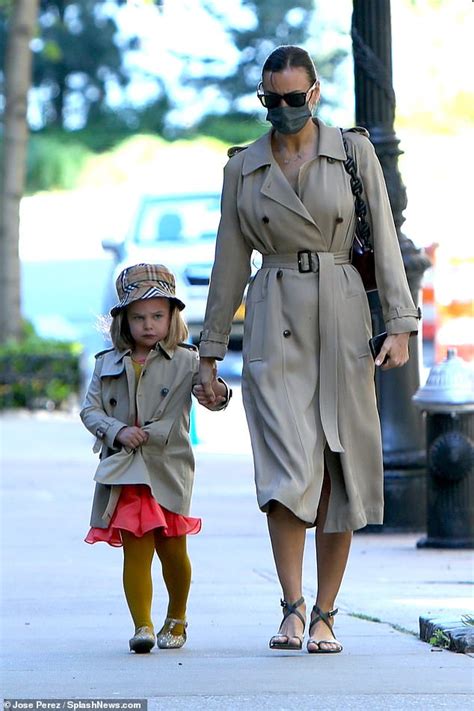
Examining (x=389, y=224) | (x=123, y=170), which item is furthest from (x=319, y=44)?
(x=389, y=224)

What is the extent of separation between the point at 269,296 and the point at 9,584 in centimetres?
258

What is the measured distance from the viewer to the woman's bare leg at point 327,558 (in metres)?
5.42

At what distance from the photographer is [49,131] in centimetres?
4612

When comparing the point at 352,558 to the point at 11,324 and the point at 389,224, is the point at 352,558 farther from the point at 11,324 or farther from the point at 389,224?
the point at 11,324

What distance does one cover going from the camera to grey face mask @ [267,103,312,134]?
5.37m

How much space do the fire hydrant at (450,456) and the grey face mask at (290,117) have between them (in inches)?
120

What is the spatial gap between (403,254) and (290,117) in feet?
12.0

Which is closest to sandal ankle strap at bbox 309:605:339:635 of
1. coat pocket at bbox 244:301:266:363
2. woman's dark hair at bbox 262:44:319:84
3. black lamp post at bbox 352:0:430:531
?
coat pocket at bbox 244:301:266:363

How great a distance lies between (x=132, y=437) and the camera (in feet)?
18.1

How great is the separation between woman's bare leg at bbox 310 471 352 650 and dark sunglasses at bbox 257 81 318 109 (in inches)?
47.7

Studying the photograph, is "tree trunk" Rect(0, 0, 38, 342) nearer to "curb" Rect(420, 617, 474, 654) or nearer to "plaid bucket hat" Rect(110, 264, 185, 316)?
"plaid bucket hat" Rect(110, 264, 185, 316)

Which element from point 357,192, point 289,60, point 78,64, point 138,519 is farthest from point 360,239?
point 78,64

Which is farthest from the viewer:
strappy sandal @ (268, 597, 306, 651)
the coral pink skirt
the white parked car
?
the white parked car

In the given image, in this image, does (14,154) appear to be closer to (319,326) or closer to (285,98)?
(285,98)
